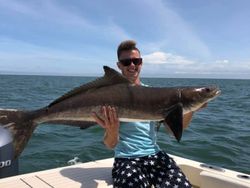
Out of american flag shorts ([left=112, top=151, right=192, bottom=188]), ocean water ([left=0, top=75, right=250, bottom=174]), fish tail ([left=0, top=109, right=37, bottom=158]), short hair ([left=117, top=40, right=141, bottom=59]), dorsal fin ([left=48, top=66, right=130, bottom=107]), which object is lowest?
ocean water ([left=0, top=75, right=250, bottom=174])

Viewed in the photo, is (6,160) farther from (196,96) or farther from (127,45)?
(196,96)

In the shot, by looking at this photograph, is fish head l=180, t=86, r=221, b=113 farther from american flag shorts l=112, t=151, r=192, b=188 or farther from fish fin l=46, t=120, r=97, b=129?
fish fin l=46, t=120, r=97, b=129

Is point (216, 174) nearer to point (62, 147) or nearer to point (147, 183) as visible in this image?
point (147, 183)

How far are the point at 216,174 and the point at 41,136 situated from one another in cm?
846

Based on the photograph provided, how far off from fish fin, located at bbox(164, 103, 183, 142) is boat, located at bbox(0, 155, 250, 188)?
4.93 ft

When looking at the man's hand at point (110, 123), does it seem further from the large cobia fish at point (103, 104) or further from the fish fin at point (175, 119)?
the fish fin at point (175, 119)

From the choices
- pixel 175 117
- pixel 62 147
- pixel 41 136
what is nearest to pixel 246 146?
pixel 62 147

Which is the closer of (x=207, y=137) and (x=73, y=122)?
(x=73, y=122)

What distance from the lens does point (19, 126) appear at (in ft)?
13.5

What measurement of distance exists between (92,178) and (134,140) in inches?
36.2

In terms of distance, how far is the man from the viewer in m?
4.64

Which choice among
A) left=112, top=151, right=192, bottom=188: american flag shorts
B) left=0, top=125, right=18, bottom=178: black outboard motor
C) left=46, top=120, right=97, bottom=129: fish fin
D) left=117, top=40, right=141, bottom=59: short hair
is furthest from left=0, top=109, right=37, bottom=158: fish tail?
left=0, top=125, right=18, bottom=178: black outboard motor

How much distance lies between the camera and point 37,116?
163 inches

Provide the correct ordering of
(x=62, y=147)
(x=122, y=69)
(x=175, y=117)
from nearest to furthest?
1. (x=175, y=117)
2. (x=122, y=69)
3. (x=62, y=147)
